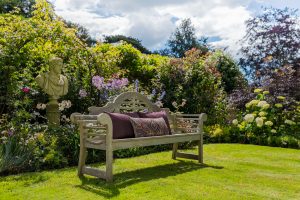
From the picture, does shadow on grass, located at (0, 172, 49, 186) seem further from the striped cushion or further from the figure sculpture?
the figure sculpture

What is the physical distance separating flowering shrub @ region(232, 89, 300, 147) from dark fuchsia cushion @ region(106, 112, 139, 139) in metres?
3.92

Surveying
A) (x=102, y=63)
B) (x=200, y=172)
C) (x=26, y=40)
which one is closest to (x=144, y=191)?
(x=200, y=172)

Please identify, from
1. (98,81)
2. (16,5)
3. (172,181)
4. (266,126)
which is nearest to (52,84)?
(98,81)

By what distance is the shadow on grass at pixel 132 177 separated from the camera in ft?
12.6

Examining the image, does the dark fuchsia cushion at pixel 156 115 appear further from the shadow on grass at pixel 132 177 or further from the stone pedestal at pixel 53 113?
the stone pedestal at pixel 53 113

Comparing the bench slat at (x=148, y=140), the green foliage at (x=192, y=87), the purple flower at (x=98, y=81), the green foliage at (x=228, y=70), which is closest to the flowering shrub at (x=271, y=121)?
the green foliage at (x=192, y=87)

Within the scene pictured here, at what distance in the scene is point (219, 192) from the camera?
3750 mm

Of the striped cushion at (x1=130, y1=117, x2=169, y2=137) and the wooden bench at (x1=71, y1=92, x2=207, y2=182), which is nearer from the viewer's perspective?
the wooden bench at (x1=71, y1=92, x2=207, y2=182)

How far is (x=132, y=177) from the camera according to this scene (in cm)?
445

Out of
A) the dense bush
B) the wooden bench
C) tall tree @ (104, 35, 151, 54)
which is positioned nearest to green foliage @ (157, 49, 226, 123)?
the dense bush

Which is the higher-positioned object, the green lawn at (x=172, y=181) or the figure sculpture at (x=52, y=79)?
the figure sculpture at (x=52, y=79)

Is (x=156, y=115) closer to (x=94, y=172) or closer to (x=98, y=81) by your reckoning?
(x=94, y=172)

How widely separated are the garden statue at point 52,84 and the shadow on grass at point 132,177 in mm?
2011

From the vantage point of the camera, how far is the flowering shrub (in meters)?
8.00
